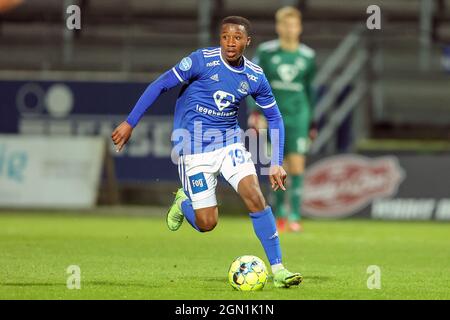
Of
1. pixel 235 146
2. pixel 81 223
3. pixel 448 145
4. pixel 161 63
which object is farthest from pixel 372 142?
pixel 235 146

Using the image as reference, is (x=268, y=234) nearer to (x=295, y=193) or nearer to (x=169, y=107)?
(x=295, y=193)

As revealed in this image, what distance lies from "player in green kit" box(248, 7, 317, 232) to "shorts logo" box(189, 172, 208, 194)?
569 centimetres

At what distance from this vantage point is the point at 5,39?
2059 centimetres

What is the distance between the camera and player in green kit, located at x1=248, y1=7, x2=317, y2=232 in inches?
599

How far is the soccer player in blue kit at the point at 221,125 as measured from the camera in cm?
906

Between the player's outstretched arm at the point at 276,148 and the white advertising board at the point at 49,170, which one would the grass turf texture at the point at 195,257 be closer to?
the white advertising board at the point at 49,170

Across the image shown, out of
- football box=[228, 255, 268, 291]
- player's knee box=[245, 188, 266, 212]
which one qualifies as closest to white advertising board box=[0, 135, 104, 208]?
player's knee box=[245, 188, 266, 212]

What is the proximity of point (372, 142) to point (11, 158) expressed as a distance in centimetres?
591

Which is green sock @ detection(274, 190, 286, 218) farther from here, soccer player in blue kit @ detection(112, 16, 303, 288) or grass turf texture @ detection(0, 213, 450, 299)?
soccer player in blue kit @ detection(112, 16, 303, 288)

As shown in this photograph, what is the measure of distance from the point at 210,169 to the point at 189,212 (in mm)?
623

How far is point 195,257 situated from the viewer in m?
11.4

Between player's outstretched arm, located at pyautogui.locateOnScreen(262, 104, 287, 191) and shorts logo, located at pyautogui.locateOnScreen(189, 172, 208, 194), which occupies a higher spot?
player's outstretched arm, located at pyautogui.locateOnScreen(262, 104, 287, 191)

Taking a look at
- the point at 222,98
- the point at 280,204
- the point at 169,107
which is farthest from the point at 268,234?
the point at 169,107

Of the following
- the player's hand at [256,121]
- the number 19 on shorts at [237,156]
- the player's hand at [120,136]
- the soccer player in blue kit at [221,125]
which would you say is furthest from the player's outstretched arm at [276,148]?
the player's hand at [256,121]
